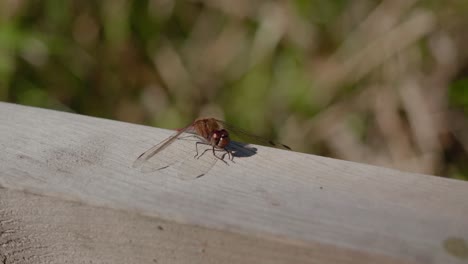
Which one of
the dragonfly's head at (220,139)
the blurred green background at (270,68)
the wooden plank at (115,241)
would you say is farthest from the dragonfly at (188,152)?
the blurred green background at (270,68)

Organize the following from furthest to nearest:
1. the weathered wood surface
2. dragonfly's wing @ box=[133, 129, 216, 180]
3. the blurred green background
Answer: the blurred green background → dragonfly's wing @ box=[133, 129, 216, 180] → the weathered wood surface

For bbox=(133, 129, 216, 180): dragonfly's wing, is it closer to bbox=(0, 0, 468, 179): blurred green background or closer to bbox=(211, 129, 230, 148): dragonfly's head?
bbox=(211, 129, 230, 148): dragonfly's head

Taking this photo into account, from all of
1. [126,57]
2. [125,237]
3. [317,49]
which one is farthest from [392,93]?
[125,237]

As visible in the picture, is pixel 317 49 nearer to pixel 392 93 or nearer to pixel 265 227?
pixel 392 93

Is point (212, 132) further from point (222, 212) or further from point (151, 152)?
point (222, 212)

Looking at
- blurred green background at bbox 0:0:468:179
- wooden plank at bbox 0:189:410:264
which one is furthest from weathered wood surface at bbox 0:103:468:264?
blurred green background at bbox 0:0:468:179
